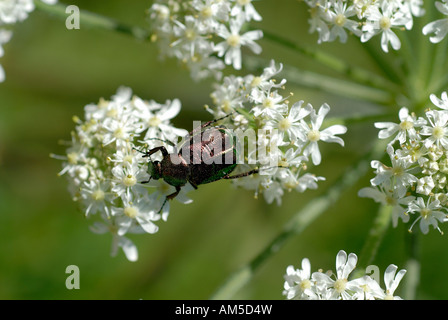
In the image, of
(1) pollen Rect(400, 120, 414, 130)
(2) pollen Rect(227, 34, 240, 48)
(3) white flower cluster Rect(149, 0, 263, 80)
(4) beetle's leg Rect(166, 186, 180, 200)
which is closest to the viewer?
(1) pollen Rect(400, 120, 414, 130)

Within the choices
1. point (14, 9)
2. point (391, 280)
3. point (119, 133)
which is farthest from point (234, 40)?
point (391, 280)

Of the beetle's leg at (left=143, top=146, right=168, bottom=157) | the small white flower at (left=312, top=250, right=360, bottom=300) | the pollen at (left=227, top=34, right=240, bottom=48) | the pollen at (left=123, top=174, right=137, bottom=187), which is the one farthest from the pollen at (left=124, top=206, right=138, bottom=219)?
the pollen at (left=227, top=34, right=240, bottom=48)

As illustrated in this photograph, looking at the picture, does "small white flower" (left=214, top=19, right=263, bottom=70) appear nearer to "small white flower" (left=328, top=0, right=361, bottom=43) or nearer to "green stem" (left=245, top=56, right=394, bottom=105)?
"green stem" (left=245, top=56, right=394, bottom=105)

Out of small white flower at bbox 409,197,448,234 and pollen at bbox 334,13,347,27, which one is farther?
pollen at bbox 334,13,347,27

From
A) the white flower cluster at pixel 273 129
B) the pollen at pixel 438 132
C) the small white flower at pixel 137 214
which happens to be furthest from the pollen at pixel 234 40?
the pollen at pixel 438 132

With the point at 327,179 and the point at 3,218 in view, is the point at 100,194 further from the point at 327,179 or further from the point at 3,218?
the point at 327,179

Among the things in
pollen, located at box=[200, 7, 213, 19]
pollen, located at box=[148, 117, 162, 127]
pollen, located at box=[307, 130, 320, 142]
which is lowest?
pollen, located at box=[307, 130, 320, 142]
